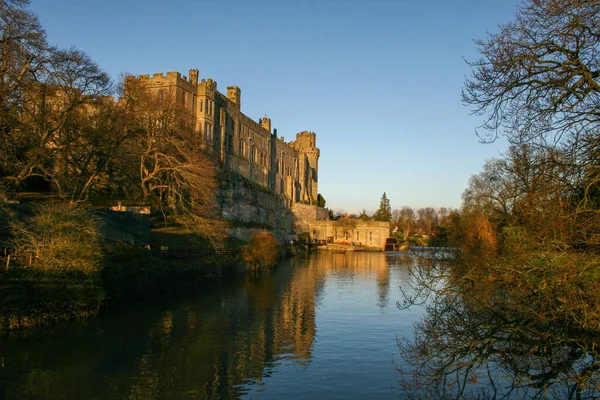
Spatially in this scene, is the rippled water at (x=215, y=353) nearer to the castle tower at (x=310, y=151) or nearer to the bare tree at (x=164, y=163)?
the bare tree at (x=164, y=163)

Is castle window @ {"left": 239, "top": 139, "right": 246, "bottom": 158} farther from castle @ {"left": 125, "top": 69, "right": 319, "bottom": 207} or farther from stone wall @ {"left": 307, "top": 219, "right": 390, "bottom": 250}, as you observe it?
stone wall @ {"left": 307, "top": 219, "right": 390, "bottom": 250}

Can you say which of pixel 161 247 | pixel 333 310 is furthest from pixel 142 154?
pixel 333 310

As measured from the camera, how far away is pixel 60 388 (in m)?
10.6

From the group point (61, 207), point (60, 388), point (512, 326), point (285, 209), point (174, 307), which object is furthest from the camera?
point (285, 209)

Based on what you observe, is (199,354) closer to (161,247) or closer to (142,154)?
(161,247)

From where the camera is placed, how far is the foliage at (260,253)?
118ft

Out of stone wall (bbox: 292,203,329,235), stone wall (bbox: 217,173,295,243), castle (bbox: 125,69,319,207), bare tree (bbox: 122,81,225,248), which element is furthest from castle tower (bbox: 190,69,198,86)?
stone wall (bbox: 292,203,329,235)

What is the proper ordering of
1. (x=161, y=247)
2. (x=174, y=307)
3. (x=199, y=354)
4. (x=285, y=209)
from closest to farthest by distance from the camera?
(x=199, y=354) → (x=174, y=307) → (x=161, y=247) → (x=285, y=209)

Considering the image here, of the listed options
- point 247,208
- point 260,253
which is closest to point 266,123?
point 247,208

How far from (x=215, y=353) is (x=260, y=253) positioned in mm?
23244

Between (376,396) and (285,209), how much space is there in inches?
2544

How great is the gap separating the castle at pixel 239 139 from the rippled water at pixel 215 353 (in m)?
19.6

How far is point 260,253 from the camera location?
1454 inches

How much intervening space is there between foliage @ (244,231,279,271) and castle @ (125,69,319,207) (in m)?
11.8
